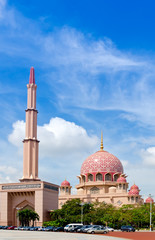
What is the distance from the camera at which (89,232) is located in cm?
4825

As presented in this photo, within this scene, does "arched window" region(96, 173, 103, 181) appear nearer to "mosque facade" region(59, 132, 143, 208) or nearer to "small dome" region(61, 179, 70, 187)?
→ "mosque facade" region(59, 132, 143, 208)

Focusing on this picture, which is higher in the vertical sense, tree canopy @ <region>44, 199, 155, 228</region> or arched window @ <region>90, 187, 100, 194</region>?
arched window @ <region>90, 187, 100, 194</region>

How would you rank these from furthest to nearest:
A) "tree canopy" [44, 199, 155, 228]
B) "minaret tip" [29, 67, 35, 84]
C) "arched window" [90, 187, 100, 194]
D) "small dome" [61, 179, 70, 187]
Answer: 1. "small dome" [61, 179, 70, 187]
2. "arched window" [90, 187, 100, 194]
3. "minaret tip" [29, 67, 35, 84]
4. "tree canopy" [44, 199, 155, 228]

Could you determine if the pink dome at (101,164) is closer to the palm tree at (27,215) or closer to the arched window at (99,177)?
the arched window at (99,177)

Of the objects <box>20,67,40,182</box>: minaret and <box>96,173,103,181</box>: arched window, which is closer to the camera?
<box>20,67,40,182</box>: minaret

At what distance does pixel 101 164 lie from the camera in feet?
292

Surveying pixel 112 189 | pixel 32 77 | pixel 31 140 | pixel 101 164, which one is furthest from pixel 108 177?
pixel 32 77

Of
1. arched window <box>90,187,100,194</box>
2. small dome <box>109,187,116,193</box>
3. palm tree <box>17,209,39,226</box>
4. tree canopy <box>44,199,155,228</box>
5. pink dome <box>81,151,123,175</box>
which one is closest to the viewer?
tree canopy <box>44,199,155,228</box>

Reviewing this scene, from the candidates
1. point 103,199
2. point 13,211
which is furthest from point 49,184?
point 103,199

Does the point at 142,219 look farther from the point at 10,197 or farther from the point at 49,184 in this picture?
the point at 10,197

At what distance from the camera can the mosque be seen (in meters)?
73.8

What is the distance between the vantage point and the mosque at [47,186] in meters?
73.8

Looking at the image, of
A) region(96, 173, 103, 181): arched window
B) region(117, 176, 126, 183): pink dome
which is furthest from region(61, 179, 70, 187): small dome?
region(117, 176, 126, 183): pink dome

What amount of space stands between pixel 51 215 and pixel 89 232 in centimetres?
2642
